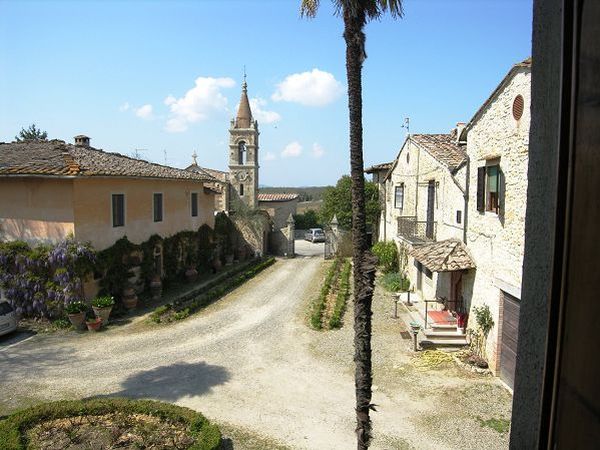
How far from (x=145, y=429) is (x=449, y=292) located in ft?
37.4

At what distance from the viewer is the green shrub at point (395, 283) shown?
22.3 metres

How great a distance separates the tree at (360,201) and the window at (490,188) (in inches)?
249

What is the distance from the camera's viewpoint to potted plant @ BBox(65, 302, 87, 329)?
16.0 meters

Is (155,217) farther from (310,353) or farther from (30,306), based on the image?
(310,353)

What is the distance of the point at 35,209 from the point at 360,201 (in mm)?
15623

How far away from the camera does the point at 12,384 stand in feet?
37.6

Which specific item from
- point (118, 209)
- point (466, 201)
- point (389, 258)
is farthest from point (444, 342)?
point (118, 209)

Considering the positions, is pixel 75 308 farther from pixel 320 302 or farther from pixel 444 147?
pixel 444 147

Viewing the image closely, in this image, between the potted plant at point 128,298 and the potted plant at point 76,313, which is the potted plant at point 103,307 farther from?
the potted plant at point 128,298

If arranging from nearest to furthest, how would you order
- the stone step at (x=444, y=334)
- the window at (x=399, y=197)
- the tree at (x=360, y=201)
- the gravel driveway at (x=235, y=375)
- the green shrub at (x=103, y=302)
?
the tree at (x=360, y=201) < the gravel driveway at (x=235, y=375) < the stone step at (x=444, y=334) < the green shrub at (x=103, y=302) < the window at (x=399, y=197)

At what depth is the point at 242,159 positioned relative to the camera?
40.5m

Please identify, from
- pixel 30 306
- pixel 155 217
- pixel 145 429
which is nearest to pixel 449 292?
pixel 145 429

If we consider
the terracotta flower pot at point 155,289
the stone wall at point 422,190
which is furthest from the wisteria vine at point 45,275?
the stone wall at point 422,190

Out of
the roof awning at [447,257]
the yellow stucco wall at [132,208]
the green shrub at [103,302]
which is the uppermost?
the yellow stucco wall at [132,208]
